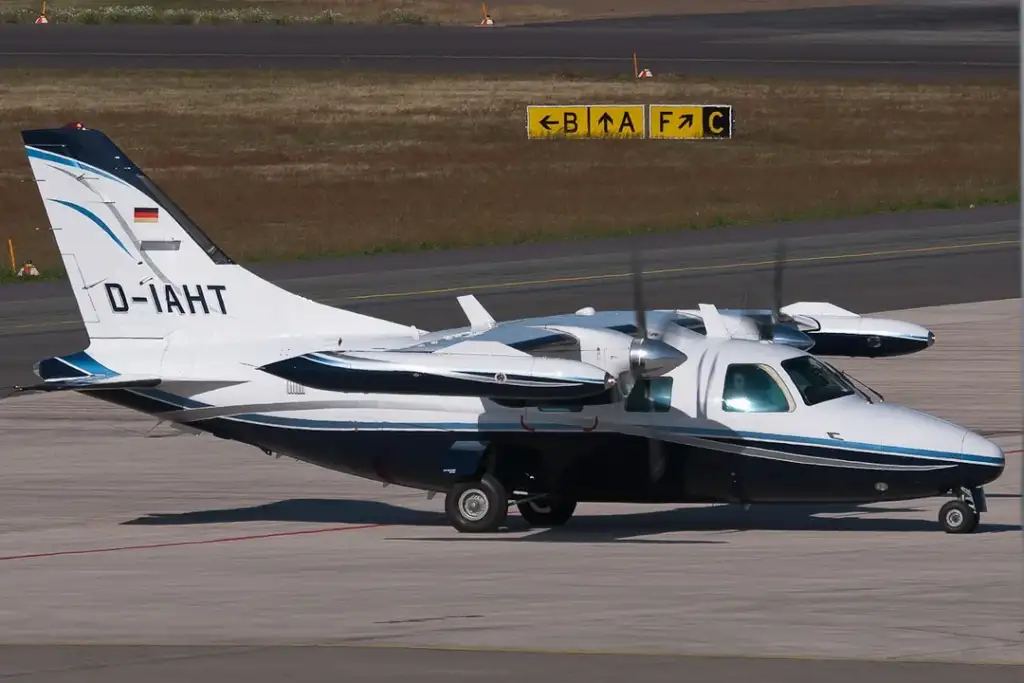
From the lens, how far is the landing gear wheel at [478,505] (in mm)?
25859

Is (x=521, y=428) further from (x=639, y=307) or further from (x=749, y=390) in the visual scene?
(x=749, y=390)

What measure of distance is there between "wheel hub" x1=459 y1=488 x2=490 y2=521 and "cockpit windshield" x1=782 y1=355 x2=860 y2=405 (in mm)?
4070

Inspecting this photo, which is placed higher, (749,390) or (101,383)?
(101,383)

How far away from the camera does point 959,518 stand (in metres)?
25.0

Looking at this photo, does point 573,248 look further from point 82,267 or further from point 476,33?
point 476,33

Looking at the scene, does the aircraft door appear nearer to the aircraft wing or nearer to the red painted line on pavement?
the aircraft wing

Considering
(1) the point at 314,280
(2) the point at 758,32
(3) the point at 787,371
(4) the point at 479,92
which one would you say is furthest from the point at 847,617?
A: (2) the point at 758,32

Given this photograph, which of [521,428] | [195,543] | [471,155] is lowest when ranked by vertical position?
[195,543]

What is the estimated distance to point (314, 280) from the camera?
54250 mm

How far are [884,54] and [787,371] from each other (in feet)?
283

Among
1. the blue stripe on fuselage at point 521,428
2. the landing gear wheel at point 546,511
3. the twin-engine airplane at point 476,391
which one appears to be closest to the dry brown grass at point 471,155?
the twin-engine airplane at point 476,391

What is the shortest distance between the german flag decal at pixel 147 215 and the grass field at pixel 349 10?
107574 mm

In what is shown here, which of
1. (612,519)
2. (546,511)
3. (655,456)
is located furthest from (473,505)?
(612,519)

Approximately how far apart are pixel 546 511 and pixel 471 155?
50.7 m
